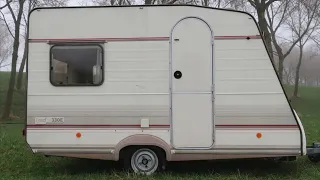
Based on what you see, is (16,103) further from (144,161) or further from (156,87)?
(156,87)

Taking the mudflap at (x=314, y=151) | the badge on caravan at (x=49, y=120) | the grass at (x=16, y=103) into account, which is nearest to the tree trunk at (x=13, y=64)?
the grass at (x=16, y=103)

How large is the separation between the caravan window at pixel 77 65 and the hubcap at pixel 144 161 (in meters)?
1.42

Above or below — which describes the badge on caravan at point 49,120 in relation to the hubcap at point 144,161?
above

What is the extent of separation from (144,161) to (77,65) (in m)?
2.03

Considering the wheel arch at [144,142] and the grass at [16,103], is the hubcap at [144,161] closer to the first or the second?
the wheel arch at [144,142]

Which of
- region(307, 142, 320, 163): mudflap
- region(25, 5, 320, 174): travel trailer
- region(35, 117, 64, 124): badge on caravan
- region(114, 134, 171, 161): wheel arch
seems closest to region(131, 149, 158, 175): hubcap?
region(25, 5, 320, 174): travel trailer

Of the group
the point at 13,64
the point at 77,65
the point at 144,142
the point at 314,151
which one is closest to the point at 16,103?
the point at 13,64

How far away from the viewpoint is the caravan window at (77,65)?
696 centimetres

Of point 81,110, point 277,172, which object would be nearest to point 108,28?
point 81,110

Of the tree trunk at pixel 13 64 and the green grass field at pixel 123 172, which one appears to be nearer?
the green grass field at pixel 123 172

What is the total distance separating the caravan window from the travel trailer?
0.02m

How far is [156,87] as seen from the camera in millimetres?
6895

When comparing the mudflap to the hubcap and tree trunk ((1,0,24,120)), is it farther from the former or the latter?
tree trunk ((1,0,24,120))

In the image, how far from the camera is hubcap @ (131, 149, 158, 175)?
280 inches
